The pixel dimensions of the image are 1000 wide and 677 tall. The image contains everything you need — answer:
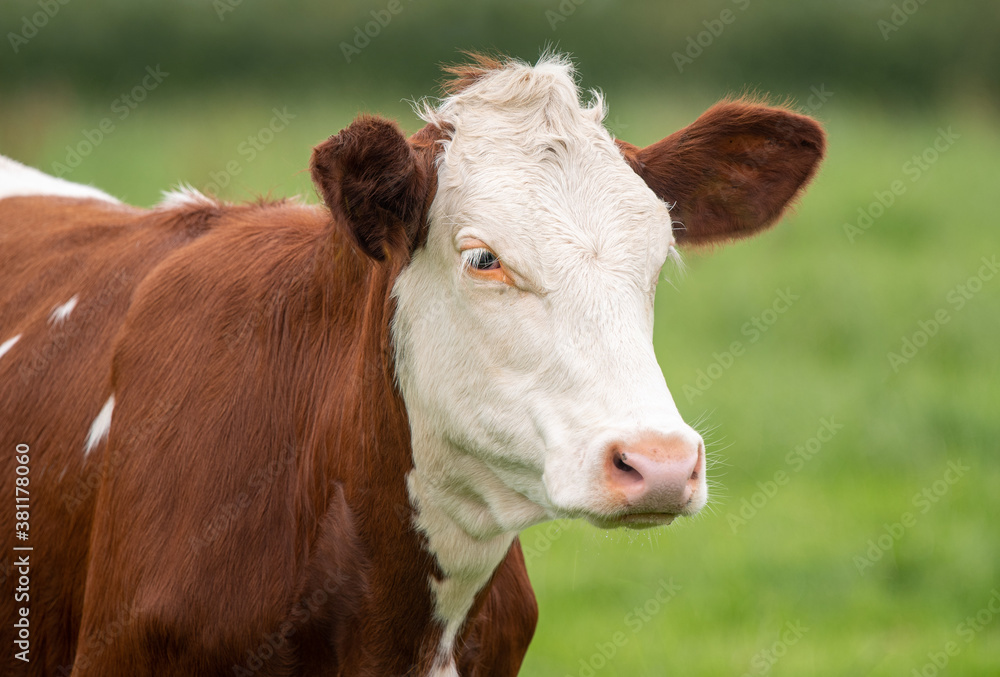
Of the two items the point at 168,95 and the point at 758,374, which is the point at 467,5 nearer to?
the point at 168,95

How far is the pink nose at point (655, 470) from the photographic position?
96.7 inches

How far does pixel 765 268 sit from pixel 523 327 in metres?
8.52

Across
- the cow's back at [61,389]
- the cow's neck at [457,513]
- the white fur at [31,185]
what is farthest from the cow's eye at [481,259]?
the white fur at [31,185]

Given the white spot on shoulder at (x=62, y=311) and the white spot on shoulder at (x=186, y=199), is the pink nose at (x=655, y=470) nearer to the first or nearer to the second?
the white spot on shoulder at (x=186, y=199)

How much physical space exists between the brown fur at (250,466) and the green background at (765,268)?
33.4 inches

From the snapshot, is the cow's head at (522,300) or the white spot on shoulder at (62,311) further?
the white spot on shoulder at (62,311)

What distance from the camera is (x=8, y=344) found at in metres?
3.71

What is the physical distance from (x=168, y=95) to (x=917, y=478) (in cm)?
1388

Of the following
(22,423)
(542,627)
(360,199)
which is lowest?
(542,627)

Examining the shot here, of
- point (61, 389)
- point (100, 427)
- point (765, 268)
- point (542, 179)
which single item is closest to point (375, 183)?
point (542, 179)

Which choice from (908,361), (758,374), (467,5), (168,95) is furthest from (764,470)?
(467,5)

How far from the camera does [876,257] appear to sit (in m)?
11.2

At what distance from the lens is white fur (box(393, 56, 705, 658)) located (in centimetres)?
264

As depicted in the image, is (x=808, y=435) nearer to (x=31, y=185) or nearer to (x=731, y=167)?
(x=731, y=167)
